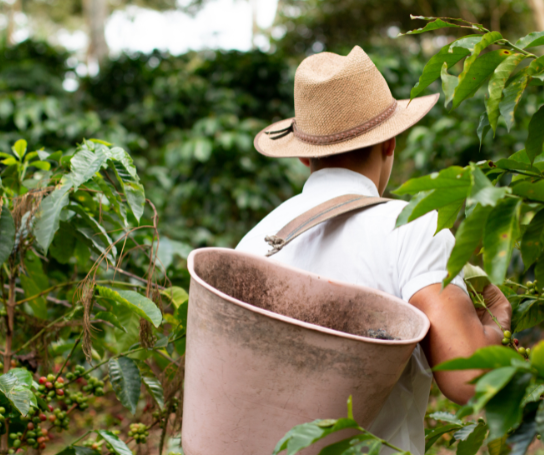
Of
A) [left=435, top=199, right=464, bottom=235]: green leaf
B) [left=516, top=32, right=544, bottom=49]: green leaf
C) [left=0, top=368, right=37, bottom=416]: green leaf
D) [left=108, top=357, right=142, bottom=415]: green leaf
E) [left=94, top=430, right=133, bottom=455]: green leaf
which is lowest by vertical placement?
[left=94, top=430, right=133, bottom=455]: green leaf

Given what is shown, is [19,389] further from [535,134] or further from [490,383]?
[535,134]

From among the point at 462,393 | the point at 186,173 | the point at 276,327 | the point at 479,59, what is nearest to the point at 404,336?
the point at 462,393

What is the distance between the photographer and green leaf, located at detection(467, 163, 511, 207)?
1.84 ft

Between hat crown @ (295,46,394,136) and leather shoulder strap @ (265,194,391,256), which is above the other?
hat crown @ (295,46,394,136)

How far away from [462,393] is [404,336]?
123mm

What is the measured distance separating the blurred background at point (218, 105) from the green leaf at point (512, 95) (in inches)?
92.8

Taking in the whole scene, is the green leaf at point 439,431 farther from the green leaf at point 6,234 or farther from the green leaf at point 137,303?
the green leaf at point 6,234

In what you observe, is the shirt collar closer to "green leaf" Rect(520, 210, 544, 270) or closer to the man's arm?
the man's arm

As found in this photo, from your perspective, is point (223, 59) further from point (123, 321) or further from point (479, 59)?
point (479, 59)

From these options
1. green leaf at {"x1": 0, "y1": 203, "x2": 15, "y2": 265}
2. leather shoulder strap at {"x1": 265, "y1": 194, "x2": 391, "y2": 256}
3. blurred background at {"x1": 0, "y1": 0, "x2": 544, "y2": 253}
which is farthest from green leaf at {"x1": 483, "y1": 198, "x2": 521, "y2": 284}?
blurred background at {"x1": 0, "y1": 0, "x2": 544, "y2": 253}

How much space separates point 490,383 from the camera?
506 millimetres

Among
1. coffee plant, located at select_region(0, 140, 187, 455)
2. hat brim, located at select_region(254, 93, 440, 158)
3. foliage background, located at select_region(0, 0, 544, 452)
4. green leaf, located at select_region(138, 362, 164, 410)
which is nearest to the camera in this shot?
hat brim, located at select_region(254, 93, 440, 158)

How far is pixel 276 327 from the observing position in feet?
2.46

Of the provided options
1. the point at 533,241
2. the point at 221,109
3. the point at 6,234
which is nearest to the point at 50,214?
the point at 6,234
